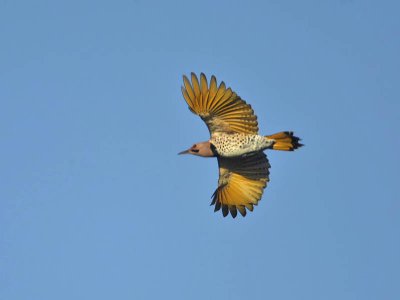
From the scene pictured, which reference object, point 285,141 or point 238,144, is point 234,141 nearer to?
point 238,144

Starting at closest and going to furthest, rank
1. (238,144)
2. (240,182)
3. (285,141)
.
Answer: (285,141) < (238,144) < (240,182)

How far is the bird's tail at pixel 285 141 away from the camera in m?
19.7

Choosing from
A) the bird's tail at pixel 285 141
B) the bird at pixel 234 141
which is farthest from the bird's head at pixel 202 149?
the bird's tail at pixel 285 141

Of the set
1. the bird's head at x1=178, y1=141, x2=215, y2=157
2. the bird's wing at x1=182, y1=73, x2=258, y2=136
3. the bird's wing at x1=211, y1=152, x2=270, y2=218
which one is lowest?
the bird's wing at x1=211, y1=152, x2=270, y2=218

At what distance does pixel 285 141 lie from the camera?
19766 millimetres

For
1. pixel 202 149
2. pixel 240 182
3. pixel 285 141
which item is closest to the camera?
pixel 285 141

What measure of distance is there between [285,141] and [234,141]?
1039mm

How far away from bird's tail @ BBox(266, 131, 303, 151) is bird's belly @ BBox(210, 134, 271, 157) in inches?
5.3

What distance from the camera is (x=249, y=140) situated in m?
20.0

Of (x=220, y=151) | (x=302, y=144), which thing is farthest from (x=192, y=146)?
(x=302, y=144)

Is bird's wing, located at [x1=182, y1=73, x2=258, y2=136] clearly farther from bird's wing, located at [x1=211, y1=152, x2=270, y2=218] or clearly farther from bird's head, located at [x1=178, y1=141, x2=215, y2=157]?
bird's wing, located at [x1=211, y1=152, x2=270, y2=218]

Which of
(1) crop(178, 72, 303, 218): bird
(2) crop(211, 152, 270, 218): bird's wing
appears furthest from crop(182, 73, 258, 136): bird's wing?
(2) crop(211, 152, 270, 218): bird's wing

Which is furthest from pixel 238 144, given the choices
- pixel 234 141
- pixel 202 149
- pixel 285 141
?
pixel 285 141

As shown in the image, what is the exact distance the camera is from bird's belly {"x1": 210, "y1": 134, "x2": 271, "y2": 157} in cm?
1991
